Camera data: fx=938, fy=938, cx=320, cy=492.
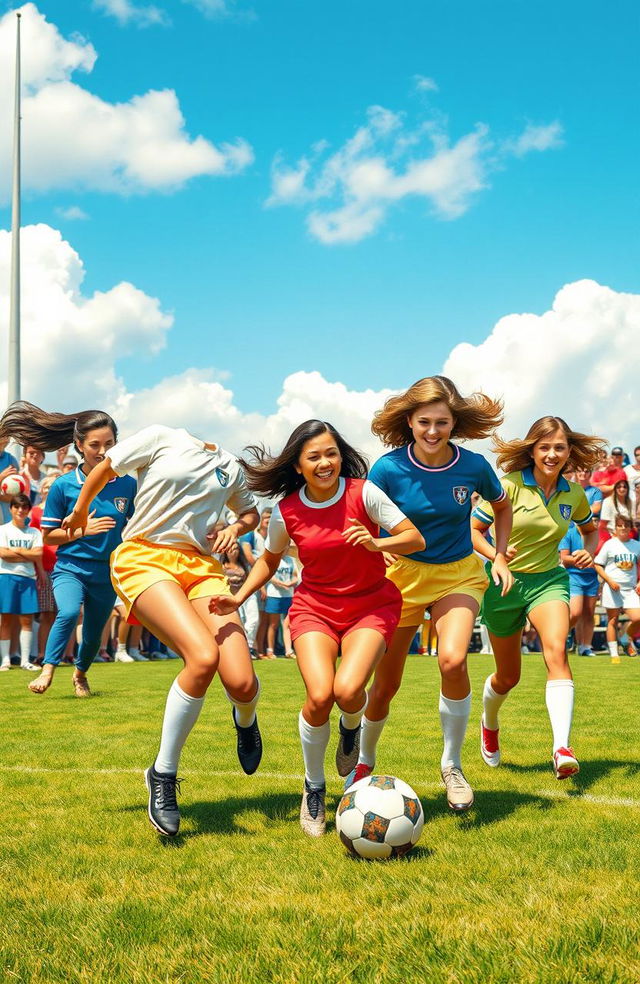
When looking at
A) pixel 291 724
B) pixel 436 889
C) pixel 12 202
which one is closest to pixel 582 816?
pixel 436 889

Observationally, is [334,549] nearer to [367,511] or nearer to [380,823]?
[367,511]

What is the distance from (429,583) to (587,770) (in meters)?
1.99

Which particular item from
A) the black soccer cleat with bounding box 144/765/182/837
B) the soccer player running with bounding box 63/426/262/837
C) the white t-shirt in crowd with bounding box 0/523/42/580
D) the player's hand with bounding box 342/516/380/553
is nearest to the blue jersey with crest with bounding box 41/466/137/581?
the soccer player running with bounding box 63/426/262/837

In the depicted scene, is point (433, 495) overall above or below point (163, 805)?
above

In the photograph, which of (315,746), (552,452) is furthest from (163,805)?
(552,452)

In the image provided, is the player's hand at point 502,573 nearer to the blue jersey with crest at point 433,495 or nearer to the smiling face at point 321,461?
the blue jersey with crest at point 433,495

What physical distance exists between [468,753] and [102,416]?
428cm

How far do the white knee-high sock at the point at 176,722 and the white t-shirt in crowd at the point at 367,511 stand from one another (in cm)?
101

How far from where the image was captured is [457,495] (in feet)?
19.0

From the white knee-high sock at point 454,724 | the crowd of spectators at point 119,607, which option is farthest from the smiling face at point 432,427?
the crowd of spectators at point 119,607

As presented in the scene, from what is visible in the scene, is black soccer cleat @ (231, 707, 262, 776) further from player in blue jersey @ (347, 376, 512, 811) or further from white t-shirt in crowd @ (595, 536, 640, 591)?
white t-shirt in crowd @ (595, 536, 640, 591)

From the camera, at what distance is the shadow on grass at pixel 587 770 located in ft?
19.9

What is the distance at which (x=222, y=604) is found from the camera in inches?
210

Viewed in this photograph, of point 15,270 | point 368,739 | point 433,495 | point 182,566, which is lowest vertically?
point 368,739
